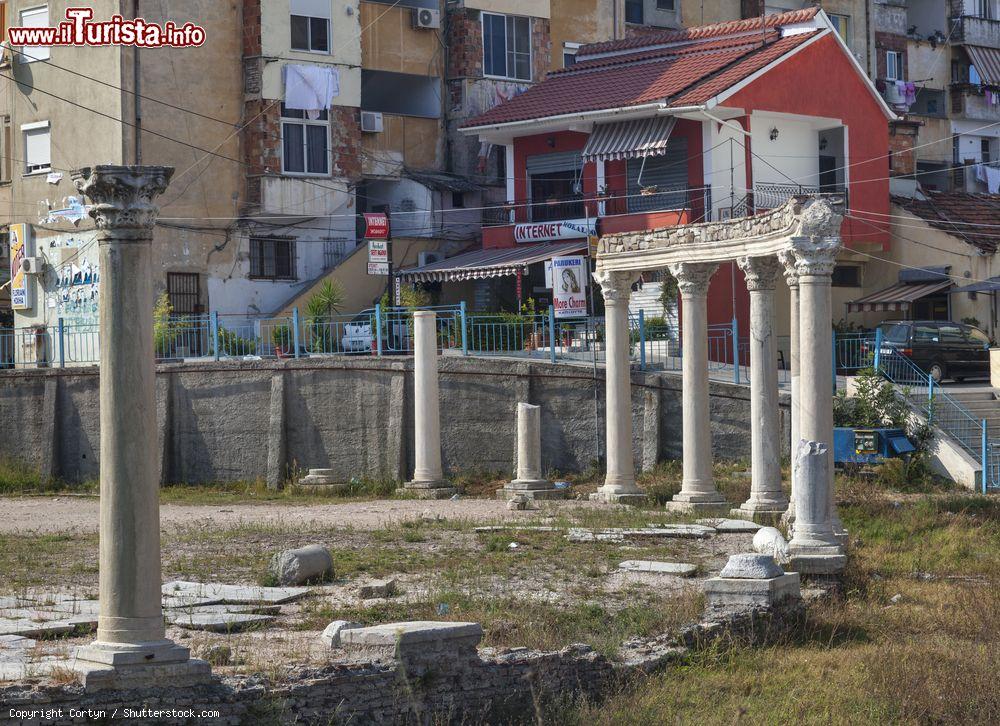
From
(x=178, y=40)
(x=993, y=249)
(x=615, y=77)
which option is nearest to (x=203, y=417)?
(x=178, y=40)

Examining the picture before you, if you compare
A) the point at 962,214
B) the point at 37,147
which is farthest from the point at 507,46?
the point at 962,214

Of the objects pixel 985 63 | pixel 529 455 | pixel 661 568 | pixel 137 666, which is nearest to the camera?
pixel 137 666

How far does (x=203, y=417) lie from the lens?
31812 mm

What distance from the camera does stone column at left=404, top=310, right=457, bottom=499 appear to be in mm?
26984

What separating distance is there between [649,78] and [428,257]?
7.47 meters

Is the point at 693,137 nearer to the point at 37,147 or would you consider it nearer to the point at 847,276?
the point at 847,276

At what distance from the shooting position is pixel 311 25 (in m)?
38.4

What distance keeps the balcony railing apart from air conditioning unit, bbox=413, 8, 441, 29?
521cm

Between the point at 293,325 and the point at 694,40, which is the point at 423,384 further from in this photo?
the point at 694,40

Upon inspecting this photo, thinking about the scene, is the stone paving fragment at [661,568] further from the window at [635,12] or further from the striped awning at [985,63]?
the striped awning at [985,63]

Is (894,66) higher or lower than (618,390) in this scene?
higher

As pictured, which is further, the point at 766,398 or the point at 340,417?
the point at 340,417

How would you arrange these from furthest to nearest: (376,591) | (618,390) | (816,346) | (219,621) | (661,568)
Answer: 1. (618,390)
2. (816,346)
3. (661,568)
4. (376,591)
5. (219,621)

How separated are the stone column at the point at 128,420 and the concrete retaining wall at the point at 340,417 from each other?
1796 centimetres
